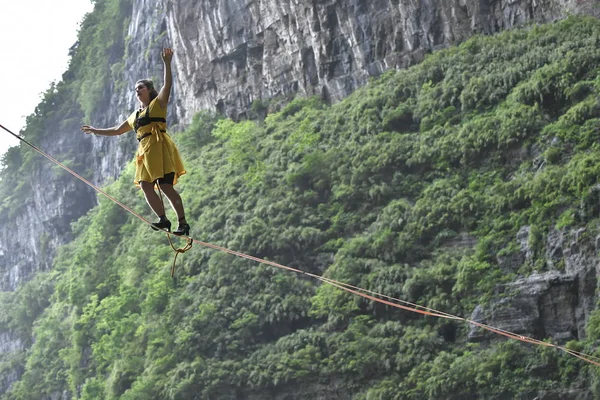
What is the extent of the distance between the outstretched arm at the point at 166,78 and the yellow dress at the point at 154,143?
0.12 m

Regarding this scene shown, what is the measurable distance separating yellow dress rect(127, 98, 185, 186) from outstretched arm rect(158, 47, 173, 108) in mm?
121

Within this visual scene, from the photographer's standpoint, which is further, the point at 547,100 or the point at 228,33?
the point at 228,33

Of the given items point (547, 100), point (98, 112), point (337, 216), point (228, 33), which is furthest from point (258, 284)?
point (98, 112)

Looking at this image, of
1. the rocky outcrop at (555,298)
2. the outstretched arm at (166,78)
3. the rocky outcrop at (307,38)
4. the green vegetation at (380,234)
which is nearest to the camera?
the outstretched arm at (166,78)

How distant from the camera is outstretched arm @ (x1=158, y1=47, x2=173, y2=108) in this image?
7.63 m

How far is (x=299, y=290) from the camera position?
3222 centimetres

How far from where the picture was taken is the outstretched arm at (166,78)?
7633 mm

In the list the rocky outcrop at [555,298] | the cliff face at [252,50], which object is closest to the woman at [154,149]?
the rocky outcrop at [555,298]

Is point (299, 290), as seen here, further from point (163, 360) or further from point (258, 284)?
point (163, 360)

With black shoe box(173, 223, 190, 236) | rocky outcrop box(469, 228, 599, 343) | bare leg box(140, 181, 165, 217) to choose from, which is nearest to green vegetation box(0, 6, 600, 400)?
rocky outcrop box(469, 228, 599, 343)

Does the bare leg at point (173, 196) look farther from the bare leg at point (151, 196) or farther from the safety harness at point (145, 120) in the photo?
the safety harness at point (145, 120)

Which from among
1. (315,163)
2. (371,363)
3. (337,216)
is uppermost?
(315,163)

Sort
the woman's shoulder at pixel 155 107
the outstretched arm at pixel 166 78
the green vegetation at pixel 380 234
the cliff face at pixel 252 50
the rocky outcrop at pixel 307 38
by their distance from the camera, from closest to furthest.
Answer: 1. the outstretched arm at pixel 166 78
2. the woman's shoulder at pixel 155 107
3. the green vegetation at pixel 380 234
4. the rocky outcrop at pixel 307 38
5. the cliff face at pixel 252 50

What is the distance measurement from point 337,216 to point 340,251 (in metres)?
2.35
